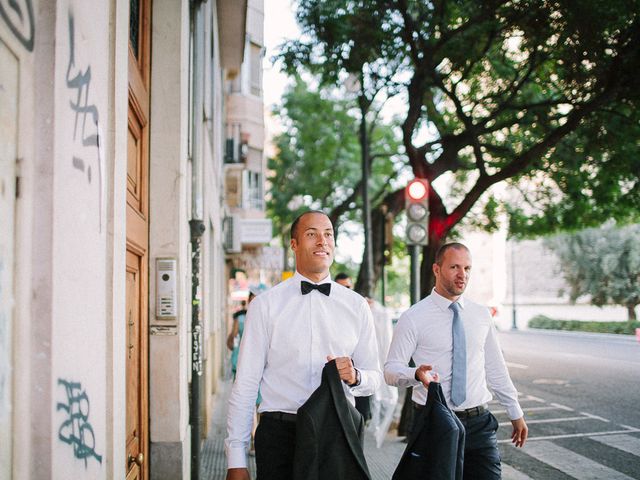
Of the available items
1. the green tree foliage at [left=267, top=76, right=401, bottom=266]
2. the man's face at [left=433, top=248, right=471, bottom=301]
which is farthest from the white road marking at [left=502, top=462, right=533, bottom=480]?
the green tree foliage at [left=267, top=76, right=401, bottom=266]

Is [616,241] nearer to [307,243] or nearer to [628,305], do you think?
[628,305]

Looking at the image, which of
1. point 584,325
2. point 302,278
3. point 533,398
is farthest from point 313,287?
point 584,325

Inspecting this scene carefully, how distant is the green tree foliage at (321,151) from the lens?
24.7m

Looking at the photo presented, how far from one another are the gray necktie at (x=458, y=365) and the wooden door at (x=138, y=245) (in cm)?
214

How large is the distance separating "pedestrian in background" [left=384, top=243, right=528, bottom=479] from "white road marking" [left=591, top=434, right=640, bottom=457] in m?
4.71

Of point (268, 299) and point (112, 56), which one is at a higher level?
point (112, 56)

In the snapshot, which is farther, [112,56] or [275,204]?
[275,204]

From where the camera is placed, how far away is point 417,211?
28.0ft

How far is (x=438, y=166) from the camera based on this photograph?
11805 millimetres

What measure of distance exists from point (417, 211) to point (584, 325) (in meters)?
32.7

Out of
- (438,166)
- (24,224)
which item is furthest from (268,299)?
(438,166)

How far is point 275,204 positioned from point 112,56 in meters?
25.8

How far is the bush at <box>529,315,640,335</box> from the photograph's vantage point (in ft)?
105

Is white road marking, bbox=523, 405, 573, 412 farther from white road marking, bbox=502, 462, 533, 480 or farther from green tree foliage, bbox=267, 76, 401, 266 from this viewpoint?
green tree foliage, bbox=267, 76, 401, 266
